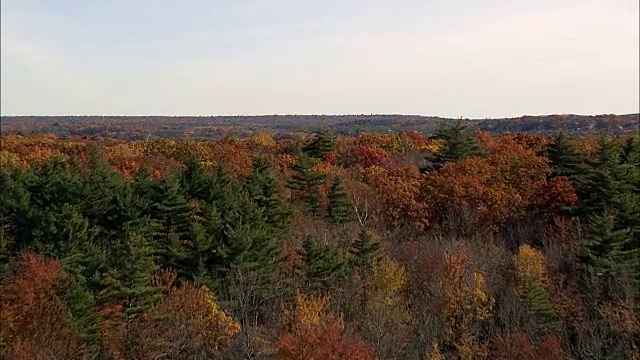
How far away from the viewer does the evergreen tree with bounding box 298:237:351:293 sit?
31984 millimetres

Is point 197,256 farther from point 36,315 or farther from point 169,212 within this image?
point 36,315

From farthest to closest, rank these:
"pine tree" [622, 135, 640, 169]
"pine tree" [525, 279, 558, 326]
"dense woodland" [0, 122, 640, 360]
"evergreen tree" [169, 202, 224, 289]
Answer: "pine tree" [622, 135, 640, 169]
"pine tree" [525, 279, 558, 326]
"evergreen tree" [169, 202, 224, 289]
"dense woodland" [0, 122, 640, 360]

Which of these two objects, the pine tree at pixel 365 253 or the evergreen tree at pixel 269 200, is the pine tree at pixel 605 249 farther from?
the evergreen tree at pixel 269 200

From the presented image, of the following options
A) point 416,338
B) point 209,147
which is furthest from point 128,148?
point 416,338

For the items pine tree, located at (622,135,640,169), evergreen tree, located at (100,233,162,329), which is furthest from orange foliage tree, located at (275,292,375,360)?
pine tree, located at (622,135,640,169)

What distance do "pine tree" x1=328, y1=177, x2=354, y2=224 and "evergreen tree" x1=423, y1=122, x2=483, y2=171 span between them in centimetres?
1225

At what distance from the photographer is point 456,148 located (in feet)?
170

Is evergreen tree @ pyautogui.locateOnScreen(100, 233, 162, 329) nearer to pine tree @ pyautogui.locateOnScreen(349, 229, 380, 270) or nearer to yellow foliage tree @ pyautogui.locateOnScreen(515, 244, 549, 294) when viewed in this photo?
pine tree @ pyautogui.locateOnScreen(349, 229, 380, 270)

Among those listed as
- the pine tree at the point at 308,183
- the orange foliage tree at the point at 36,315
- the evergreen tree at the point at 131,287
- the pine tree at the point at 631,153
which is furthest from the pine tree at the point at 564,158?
the orange foliage tree at the point at 36,315

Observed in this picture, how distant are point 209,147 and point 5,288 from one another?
43.8 m

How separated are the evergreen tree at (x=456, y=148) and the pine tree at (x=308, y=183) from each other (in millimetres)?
10878

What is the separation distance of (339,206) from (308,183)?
4839mm

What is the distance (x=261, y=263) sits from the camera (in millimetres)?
A: 31656

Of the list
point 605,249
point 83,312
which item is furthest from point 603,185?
point 83,312
